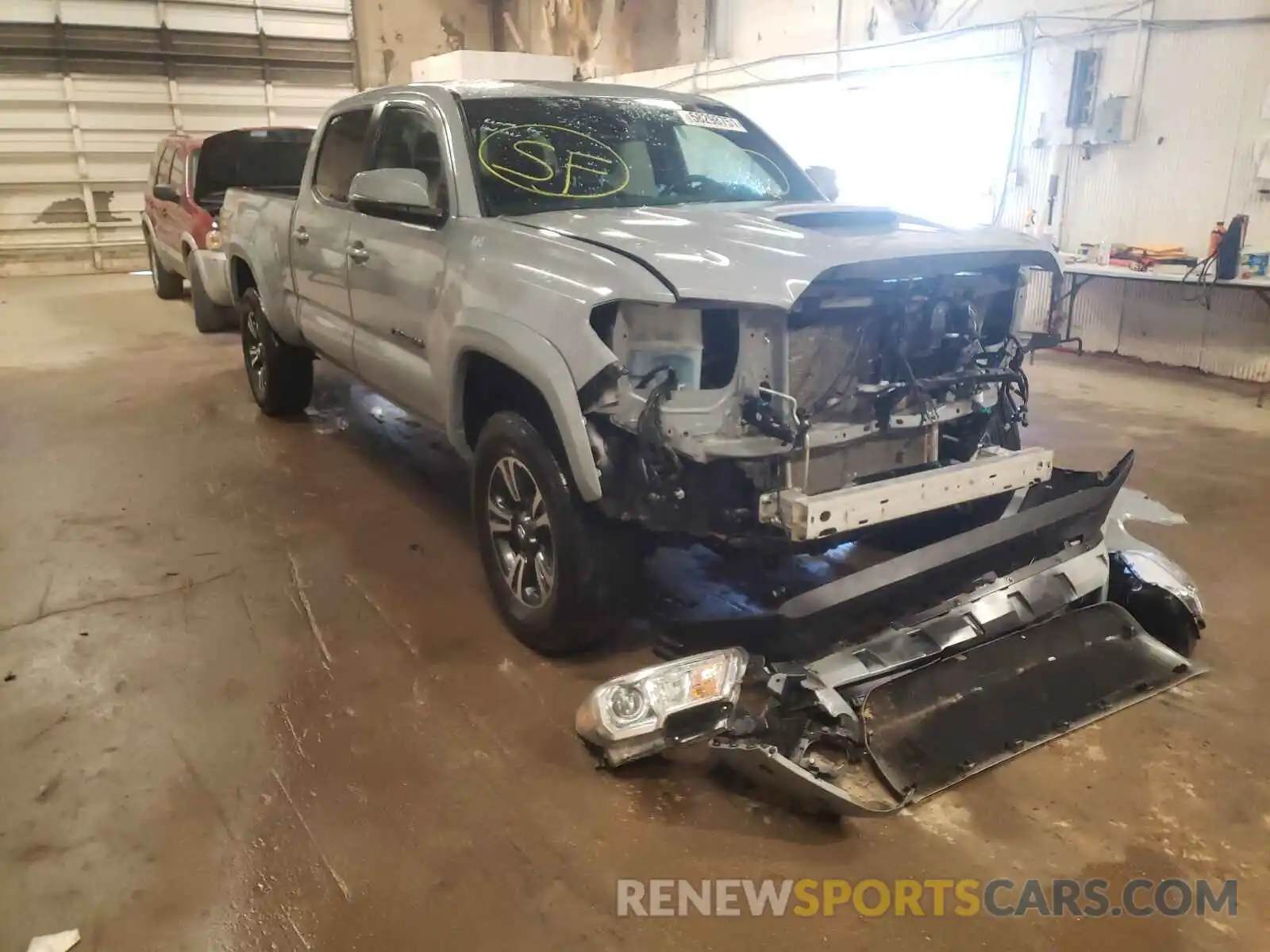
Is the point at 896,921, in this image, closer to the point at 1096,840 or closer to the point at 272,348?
the point at 1096,840

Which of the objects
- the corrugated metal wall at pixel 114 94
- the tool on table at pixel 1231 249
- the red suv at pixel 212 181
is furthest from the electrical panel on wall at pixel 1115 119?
the corrugated metal wall at pixel 114 94

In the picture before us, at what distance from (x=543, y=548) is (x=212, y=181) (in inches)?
296

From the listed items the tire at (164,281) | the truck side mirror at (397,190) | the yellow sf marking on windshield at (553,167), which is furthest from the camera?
the tire at (164,281)

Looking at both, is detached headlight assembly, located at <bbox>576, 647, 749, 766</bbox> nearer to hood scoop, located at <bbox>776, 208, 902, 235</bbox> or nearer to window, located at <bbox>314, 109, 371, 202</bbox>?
hood scoop, located at <bbox>776, 208, 902, 235</bbox>

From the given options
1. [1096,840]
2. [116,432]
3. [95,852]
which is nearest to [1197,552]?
[1096,840]

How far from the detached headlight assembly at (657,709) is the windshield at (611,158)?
1.76 metres

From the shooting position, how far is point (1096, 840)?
2.39 metres

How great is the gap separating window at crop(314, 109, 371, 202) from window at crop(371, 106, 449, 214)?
0.66ft

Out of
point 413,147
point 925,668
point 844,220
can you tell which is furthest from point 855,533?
point 413,147

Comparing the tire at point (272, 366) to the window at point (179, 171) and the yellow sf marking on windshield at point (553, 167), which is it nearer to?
the yellow sf marking on windshield at point (553, 167)

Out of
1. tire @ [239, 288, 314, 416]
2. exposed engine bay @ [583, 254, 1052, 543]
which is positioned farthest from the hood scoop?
tire @ [239, 288, 314, 416]

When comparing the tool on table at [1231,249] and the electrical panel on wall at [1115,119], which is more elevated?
the electrical panel on wall at [1115,119]

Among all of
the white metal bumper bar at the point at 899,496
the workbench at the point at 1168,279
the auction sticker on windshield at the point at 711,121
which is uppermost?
the auction sticker on windshield at the point at 711,121

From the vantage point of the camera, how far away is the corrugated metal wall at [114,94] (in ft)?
43.5
